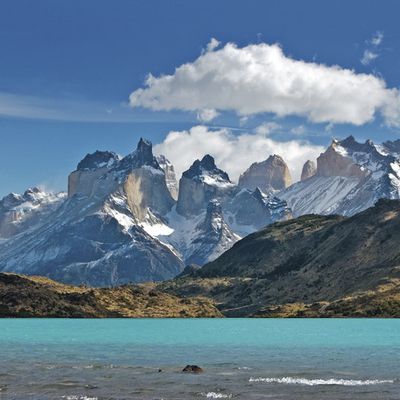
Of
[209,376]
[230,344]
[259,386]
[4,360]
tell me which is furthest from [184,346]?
[259,386]

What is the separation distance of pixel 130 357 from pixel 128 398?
41496 millimetres

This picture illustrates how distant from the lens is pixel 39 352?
4289 inches

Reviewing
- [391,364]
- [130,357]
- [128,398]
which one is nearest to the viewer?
[128,398]

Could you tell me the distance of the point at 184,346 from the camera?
126 meters

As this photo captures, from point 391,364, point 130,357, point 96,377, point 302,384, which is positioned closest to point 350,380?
point 302,384

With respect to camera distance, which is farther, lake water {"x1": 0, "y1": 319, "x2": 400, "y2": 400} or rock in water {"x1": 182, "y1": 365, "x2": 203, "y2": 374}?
rock in water {"x1": 182, "y1": 365, "x2": 203, "y2": 374}

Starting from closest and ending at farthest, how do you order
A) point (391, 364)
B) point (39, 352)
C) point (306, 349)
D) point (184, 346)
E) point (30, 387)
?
1. point (30, 387)
2. point (391, 364)
3. point (39, 352)
4. point (306, 349)
5. point (184, 346)

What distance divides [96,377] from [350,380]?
83.1ft

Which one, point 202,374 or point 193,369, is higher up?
point 193,369

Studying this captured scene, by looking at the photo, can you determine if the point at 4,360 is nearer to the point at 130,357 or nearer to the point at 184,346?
the point at 130,357

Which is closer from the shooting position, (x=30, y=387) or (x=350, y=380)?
(x=30, y=387)

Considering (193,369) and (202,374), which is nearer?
(202,374)

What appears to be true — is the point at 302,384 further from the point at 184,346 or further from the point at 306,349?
the point at 184,346

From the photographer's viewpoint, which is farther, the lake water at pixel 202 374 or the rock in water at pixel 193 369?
the rock in water at pixel 193 369
